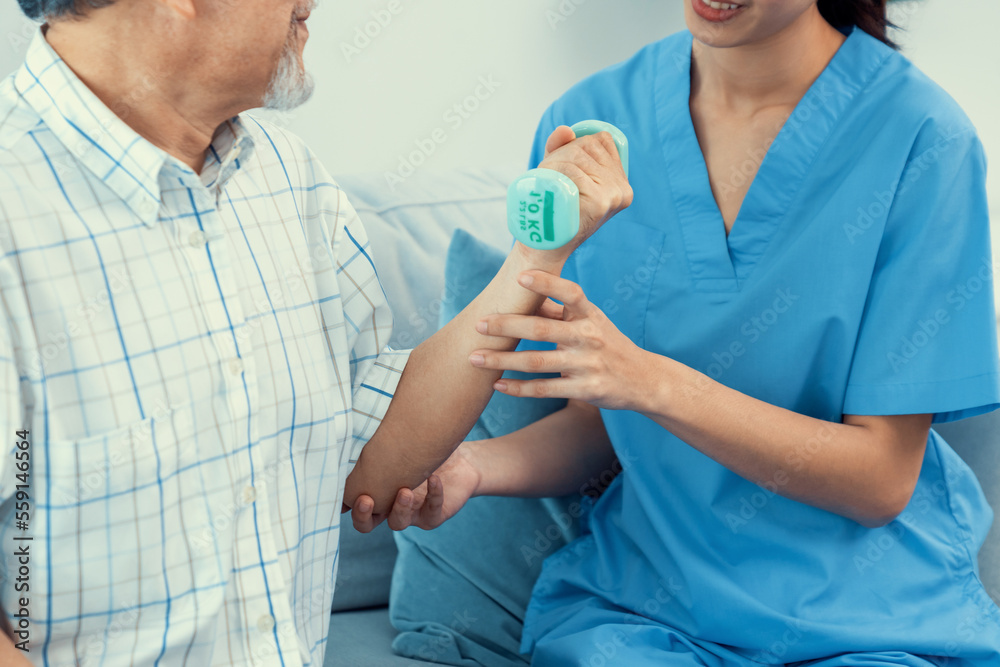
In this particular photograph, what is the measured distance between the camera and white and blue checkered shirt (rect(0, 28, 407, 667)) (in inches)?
25.4

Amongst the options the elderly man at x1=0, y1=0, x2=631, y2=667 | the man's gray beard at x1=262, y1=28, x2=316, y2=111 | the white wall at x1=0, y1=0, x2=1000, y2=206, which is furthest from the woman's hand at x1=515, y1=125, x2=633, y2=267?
the white wall at x1=0, y1=0, x2=1000, y2=206

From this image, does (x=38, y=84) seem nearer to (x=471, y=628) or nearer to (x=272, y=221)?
(x=272, y=221)

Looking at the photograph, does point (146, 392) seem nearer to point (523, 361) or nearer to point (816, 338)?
point (523, 361)

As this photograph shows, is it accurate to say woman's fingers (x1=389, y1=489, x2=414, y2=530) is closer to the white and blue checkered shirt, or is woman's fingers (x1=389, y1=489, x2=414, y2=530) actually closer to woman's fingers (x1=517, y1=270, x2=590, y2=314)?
the white and blue checkered shirt

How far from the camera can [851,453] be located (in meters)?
0.93

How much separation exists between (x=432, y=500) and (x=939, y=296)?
60 cm

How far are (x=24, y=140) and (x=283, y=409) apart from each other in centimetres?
31

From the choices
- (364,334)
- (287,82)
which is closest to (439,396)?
(364,334)

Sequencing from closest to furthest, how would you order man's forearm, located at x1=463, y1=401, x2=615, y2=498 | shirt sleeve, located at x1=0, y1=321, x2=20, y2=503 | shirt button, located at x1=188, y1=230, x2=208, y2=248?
shirt sleeve, located at x1=0, y1=321, x2=20, y2=503
shirt button, located at x1=188, y1=230, x2=208, y2=248
man's forearm, located at x1=463, y1=401, x2=615, y2=498

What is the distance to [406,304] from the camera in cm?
126

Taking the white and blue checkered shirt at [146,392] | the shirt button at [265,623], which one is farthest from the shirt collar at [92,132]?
the shirt button at [265,623]

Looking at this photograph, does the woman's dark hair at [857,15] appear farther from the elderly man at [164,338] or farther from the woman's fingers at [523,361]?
the woman's fingers at [523,361]

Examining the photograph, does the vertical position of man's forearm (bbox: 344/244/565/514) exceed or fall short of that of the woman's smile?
it falls short

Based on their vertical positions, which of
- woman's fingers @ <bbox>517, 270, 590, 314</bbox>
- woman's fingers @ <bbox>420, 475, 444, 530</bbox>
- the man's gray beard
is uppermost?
the man's gray beard
